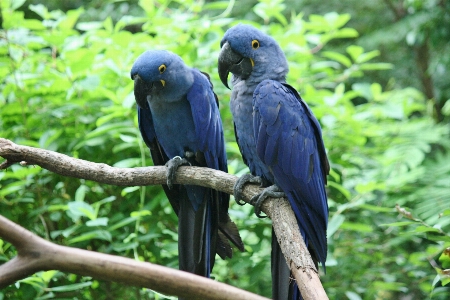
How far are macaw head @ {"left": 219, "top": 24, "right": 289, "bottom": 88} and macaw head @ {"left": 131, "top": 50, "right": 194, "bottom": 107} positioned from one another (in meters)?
0.15

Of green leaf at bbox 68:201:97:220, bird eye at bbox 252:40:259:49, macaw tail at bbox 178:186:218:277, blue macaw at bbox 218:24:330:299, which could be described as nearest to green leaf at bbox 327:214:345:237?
blue macaw at bbox 218:24:330:299

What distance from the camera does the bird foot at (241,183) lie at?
159 centimetres

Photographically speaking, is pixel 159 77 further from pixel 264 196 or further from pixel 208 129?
pixel 264 196

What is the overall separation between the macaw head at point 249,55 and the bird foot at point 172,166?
34 centimetres

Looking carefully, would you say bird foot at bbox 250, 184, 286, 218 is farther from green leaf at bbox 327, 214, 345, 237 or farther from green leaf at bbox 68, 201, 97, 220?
green leaf at bbox 68, 201, 97, 220

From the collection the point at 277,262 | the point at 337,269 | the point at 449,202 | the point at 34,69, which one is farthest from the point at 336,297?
the point at 34,69

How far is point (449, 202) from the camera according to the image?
231 cm

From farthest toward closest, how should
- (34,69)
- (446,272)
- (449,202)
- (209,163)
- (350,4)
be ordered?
(350,4) < (449,202) < (34,69) < (209,163) < (446,272)

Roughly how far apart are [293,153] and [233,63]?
1.29 feet

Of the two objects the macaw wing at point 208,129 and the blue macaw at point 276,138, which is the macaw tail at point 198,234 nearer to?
the macaw wing at point 208,129

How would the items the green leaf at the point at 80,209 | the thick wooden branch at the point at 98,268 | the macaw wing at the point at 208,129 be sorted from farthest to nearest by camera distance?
the macaw wing at the point at 208,129 < the green leaf at the point at 80,209 < the thick wooden branch at the point at 98,268

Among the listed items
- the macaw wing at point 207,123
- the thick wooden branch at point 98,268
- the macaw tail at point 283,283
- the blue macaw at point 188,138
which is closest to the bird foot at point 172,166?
the blue macaw at point 188,138

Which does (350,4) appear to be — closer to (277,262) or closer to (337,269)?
(337,269)

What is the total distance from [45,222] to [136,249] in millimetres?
437
